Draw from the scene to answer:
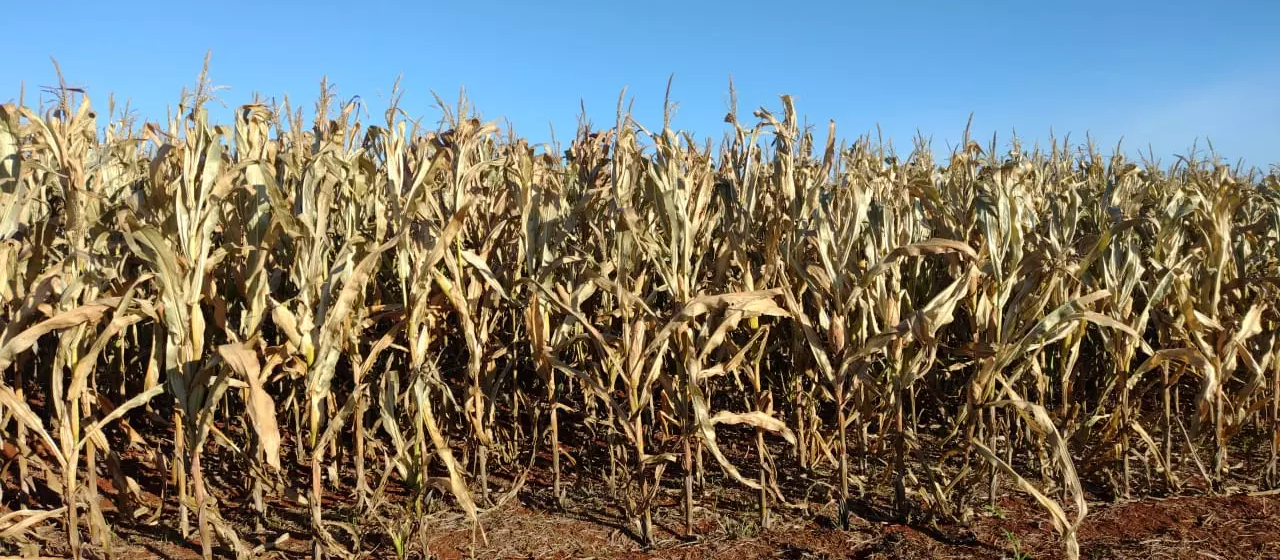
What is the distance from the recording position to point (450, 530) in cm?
311

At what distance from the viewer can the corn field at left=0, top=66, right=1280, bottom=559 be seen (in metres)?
2.62

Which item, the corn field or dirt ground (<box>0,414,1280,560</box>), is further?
dirt ground (<box>0,414,1280,560</box>)

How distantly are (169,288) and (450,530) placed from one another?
128 cm

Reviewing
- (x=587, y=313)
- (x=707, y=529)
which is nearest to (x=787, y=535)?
(x=707, y=529)

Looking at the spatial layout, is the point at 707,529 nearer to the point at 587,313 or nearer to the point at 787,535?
the point at 787,535

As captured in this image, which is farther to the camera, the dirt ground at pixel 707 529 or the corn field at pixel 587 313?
the dirt ground at pixel 707 529

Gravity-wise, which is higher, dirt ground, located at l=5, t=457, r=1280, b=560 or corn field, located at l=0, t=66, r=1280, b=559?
corn field, located at l=0, t=66, r=1280, b=559

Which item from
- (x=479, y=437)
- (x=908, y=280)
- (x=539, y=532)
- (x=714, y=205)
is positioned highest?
(x=714, y=205)

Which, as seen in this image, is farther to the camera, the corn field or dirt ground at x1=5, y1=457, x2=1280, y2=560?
dirt ground at x1=5, y1=457, x2=1280, y2=560

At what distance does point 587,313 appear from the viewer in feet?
12.3

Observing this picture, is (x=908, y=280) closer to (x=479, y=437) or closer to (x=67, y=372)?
(x=479, y=437)

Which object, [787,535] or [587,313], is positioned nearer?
[787,535]

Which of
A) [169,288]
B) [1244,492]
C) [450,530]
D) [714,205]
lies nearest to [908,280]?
[714,205]

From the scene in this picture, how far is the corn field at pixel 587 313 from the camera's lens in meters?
2.62
